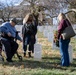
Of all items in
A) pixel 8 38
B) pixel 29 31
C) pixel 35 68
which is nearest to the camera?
pixel 35 68

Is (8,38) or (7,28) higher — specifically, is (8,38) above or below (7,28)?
below

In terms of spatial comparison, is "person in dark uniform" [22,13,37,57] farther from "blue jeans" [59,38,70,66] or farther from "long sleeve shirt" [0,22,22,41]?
"blue jeans" [59,38,70,66]

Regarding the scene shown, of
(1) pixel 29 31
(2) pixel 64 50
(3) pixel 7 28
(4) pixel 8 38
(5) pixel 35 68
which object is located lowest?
(5) pixel 35 68

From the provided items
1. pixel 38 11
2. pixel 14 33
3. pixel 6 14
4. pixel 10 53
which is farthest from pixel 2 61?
pixel 6 14

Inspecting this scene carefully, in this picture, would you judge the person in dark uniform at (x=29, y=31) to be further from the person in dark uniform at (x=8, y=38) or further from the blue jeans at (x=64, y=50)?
the blue jeans at (x=64, y=50)

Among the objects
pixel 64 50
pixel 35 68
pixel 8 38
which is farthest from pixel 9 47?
pixel 64 50

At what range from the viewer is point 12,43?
1068 cm

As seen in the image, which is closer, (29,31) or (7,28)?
(7,28)

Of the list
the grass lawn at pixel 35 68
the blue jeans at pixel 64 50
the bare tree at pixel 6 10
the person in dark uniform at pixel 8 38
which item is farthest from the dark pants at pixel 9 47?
the bare tree at pixel 6 10

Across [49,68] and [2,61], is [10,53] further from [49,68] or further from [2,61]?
[49,68]

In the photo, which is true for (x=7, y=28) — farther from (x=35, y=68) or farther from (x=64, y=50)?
(x=64, y=50)

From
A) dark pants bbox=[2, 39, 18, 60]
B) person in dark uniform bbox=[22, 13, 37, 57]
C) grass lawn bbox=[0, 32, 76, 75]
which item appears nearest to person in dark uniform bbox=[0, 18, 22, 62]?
dark pants bbox=[2, 39, 18, 60]

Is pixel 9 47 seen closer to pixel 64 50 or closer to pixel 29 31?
pixel 29 31

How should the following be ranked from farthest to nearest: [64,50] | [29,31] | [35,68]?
[29,31], [64,50], [35,68]
